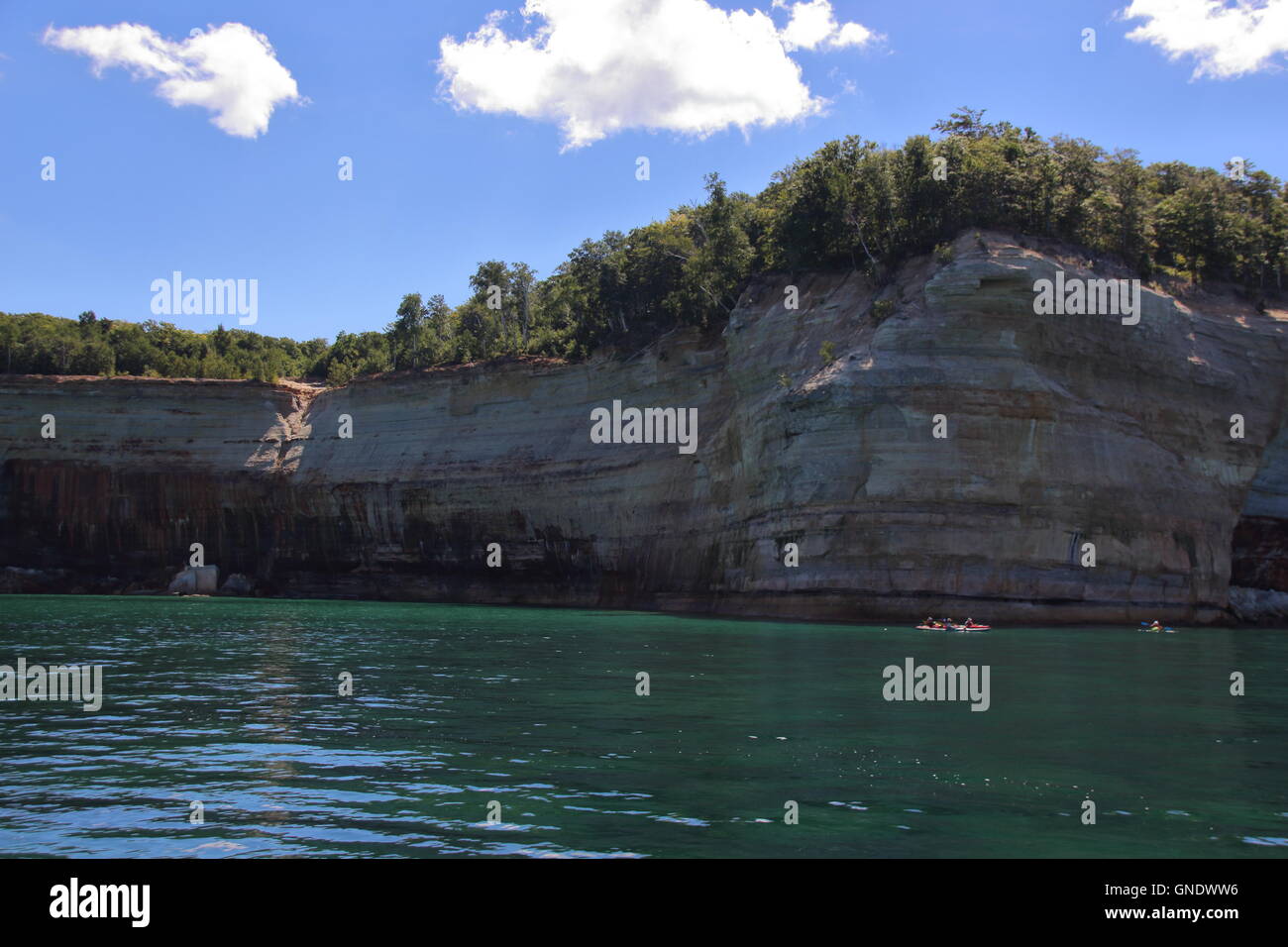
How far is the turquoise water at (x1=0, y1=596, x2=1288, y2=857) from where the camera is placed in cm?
901

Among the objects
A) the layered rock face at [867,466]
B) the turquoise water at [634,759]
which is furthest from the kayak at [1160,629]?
the turquoise water at [634,759]

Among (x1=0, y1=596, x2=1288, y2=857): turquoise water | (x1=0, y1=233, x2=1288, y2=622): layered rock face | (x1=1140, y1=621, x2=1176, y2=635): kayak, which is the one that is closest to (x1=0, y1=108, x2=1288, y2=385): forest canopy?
(x1=0, y1=233, x2=1288, y2=622): layered rock face

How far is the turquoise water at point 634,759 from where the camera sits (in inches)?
355

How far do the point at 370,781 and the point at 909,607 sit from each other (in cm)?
3231

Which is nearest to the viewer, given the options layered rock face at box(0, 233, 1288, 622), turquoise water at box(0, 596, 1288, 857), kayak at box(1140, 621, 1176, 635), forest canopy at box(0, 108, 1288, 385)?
turquoise water at box(0, 596, 1288, 857)

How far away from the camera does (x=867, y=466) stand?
4166 cm

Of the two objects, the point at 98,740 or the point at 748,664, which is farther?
the point at 748,664

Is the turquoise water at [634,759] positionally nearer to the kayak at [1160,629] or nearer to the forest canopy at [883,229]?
the kayak at [1160,629]

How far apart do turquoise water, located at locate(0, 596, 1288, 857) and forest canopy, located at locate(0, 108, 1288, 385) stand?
29.0 metres

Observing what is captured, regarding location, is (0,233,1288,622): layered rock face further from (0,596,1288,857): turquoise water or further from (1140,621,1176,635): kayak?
(0,596,1288,857): turquoise water

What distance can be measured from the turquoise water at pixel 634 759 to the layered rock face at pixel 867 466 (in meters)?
16.1
